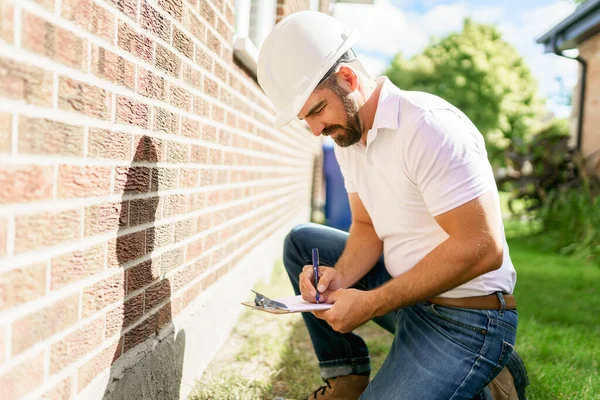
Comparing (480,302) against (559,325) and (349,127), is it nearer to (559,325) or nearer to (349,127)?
(349,127)

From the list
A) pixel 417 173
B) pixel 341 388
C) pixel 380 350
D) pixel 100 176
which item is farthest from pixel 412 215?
pixel 380 350

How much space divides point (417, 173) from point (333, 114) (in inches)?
15.5

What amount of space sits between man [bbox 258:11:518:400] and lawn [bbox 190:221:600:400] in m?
0.64

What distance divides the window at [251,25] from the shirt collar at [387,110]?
4.05ft

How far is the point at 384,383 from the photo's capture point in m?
2.06

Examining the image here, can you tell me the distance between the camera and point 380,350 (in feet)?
11.0

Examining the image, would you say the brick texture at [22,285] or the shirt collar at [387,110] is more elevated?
the shirt collar at [387,110]

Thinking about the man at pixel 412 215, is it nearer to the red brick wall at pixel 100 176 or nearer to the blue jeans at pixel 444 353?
the blue jeans at pixel 444 353

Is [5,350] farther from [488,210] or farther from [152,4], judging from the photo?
[488,210]

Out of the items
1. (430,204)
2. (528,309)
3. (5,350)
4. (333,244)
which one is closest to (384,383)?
(430,204)

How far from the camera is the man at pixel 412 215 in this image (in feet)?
6.37

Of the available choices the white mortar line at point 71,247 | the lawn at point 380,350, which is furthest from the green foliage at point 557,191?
the white mortar line at point 71,247

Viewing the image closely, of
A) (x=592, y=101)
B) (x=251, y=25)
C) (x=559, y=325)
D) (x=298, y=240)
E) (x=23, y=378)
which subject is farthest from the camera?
(x=592, y=101)

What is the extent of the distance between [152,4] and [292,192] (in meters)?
4.96
